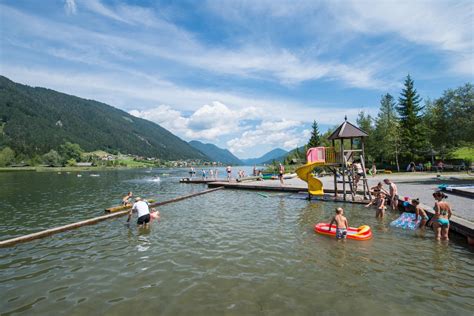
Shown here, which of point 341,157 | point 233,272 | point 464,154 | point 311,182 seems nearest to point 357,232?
point 233,272

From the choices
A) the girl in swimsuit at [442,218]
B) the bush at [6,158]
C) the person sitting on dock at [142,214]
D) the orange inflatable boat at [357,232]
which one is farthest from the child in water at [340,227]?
the bush at [6,158]

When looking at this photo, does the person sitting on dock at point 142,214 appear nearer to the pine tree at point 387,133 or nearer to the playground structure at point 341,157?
the playground structure at point 341,157

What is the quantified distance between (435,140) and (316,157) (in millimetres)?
34290

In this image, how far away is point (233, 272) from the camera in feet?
29.7

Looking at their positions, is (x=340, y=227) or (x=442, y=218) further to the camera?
(x=340, y=227)

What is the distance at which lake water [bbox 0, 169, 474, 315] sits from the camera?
6.99 m

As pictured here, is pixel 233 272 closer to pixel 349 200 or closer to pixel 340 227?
pixel 340 227

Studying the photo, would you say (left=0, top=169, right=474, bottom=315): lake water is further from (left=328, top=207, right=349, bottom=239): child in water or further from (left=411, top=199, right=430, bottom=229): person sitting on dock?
(left=411, top=199, right=430, bottom=229): person sitting on dock

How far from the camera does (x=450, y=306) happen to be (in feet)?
22.4

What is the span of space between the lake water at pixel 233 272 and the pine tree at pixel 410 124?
4845cm

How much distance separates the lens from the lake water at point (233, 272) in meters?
6.99

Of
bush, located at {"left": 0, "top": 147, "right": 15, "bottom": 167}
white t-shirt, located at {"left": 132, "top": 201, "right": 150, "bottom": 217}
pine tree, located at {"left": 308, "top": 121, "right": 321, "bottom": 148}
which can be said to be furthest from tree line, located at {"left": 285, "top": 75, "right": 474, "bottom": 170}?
bush, located at {"left": 0, "top": 147, "right": 15, "bottom": 167}

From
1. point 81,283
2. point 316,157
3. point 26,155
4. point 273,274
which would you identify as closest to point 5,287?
point 81,283

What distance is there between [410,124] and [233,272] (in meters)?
61.1
